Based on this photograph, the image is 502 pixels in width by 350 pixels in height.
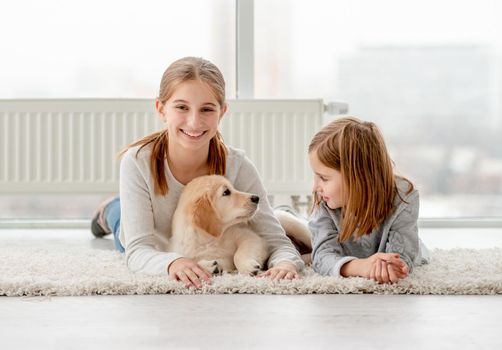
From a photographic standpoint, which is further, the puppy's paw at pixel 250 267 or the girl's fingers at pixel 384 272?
the puppy's paw at pixel 250 267

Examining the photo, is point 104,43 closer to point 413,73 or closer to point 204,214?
A: point 413,73

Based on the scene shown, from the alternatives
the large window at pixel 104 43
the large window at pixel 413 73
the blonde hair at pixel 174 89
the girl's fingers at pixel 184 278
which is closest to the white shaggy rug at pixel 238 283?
the girl's fingers at pixel 184 278

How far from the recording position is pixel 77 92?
4023 mm

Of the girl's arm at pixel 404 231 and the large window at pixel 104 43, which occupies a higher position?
the large window at pixel 104 43

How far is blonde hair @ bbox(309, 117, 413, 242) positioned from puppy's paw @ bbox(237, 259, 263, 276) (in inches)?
10.7

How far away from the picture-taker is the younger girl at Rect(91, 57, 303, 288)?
7.23 feet

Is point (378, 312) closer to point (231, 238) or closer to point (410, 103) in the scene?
point (231, 238)

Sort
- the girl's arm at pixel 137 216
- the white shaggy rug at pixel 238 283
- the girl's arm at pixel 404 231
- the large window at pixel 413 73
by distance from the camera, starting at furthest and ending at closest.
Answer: the large window at pixel 413 73 < the girl's arm at pixel 137 216 < the girl's arm at pixel 404 231 < the white shaggy rug at pixel 238 283

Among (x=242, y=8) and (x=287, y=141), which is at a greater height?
(x=242, y=8)

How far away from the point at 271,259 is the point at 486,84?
2.62 metres

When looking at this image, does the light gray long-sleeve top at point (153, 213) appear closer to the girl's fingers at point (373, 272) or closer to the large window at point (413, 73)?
the girl's fingers at point (373, 272)

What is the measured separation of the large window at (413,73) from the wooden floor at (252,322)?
239cm

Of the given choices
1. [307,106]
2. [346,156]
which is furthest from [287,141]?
[346,156]

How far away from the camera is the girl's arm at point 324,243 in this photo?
6.87 ft
